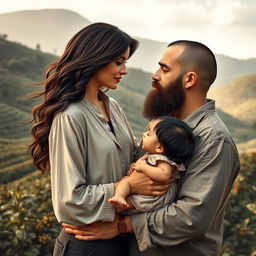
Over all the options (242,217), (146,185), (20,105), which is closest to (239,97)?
(20,105)

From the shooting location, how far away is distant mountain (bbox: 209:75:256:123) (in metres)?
11.4

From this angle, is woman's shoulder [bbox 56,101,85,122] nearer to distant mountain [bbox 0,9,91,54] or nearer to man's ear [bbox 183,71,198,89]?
man's ear [bbox 183,71,198,89]

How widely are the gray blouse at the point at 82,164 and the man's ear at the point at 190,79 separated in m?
0.46

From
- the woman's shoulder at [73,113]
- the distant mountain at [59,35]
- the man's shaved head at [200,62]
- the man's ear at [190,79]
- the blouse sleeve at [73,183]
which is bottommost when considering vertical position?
the distant mountain at [59,35]

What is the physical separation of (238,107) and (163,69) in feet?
32.5

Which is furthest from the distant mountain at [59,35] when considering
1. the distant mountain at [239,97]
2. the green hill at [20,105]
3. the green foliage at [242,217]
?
→ the green foliage at [242,217]

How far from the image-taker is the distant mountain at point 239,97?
37.6 feet

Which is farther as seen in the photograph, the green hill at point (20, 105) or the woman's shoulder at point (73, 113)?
the green hill at point (20, 105)

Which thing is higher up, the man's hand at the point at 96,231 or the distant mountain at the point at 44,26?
the man's hand at the point at 96,231

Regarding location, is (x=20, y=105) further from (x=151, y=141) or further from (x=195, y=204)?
(x=195, y=204)

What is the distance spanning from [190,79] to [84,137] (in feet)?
2.03

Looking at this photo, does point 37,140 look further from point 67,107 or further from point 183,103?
point 183,103

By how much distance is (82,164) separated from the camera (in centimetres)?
215

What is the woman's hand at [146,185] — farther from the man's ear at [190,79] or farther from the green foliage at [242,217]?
the green foliage at [242,217]
